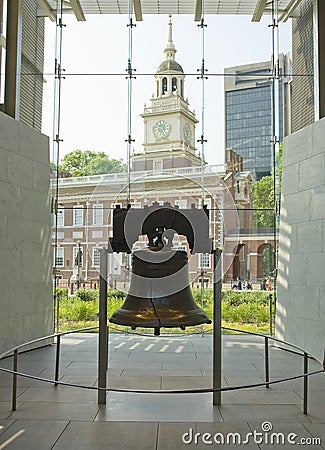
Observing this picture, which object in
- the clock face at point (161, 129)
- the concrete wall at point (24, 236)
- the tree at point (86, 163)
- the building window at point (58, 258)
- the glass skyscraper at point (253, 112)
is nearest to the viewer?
the concrete wall at point (24, 236)

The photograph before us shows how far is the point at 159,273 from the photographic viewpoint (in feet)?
11.4

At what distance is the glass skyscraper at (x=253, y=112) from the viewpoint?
354 inches

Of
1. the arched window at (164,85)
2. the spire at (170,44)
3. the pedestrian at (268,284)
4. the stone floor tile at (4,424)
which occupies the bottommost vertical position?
the stone floor tile at (4,424)

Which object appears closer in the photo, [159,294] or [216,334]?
[159,294]

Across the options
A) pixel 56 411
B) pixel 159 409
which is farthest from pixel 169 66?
pixel 56 411

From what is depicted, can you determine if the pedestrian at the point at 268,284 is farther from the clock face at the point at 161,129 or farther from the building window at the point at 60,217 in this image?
the building window at the point at 60,217

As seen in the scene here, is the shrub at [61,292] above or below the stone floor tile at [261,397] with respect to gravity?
above

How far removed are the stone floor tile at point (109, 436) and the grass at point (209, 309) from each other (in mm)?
4761

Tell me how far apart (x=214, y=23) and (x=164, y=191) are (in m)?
6.29

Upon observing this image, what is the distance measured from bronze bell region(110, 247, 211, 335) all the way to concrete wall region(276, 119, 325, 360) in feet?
12.9

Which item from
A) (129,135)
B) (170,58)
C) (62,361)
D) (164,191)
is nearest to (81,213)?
(129,135)

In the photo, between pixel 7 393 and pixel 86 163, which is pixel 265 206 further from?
pixel 7 393

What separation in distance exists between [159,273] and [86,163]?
6.04m

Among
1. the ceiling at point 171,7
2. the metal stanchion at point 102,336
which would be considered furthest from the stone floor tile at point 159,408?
the ceiling at point 171,7
